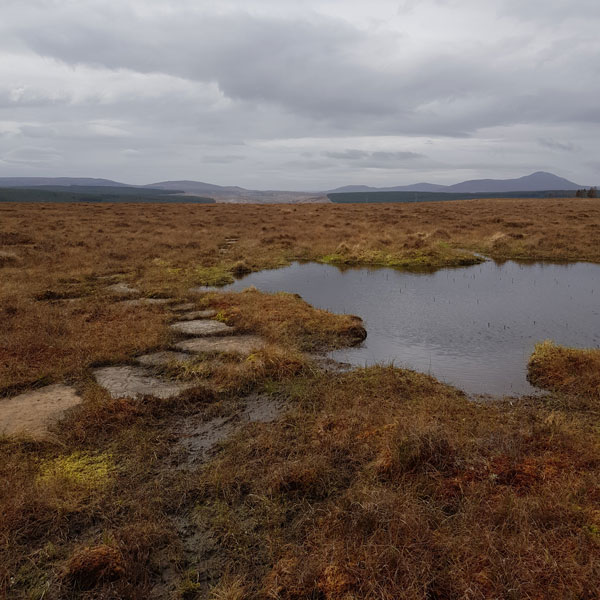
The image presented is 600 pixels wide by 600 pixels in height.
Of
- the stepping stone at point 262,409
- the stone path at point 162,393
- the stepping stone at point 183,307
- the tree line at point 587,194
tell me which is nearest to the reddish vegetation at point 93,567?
the stone path at point 162,393

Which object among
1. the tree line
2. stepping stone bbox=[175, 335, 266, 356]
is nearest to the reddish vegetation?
stepping stone bbox=[175, 335, 266, 356]

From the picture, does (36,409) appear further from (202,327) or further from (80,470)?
(202,327)

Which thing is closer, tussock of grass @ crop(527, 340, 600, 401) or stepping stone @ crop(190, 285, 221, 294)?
tussock of grass @ crop(527, 340, 600, 401)

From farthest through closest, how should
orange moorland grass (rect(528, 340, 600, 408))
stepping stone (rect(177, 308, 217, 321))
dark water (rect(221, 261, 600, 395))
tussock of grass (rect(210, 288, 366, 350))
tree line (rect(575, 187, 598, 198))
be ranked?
tree line (rect(575, 187, 598, 198)) → stepping stone (rect(177, 308, 217, 321)) → tussock of grass (rect(210, 288, 366, 350)) → dark water (rect(221, 261, 600, 395)) → orange moorland grass (rect(528, 340, 600, 408))

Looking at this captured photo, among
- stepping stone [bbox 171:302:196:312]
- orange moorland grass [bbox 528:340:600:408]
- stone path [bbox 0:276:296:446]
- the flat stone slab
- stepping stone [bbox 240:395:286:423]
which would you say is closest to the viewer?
the flat stone slab

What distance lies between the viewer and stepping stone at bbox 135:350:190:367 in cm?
893

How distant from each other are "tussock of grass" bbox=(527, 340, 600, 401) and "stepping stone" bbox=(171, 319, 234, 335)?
23.5 ft

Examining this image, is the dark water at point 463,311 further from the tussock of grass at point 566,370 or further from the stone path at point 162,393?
the stone path at point 162,393

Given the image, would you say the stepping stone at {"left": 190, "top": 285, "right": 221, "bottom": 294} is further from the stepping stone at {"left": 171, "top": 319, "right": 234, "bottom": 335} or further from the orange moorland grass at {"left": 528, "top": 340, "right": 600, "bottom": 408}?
the orange moorland grass at {"left": 528, "top": 340, "right": 600, "bottom": 408}

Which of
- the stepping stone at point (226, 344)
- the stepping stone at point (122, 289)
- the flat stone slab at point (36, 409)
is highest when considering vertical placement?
the stepping stone at point (122, 289)

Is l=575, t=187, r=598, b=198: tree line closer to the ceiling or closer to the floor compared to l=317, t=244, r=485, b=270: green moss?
closer to the ceiling

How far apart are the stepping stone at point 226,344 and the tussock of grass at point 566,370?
5.99 meters

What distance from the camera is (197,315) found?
1248 centimetres

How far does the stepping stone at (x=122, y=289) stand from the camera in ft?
49.2
